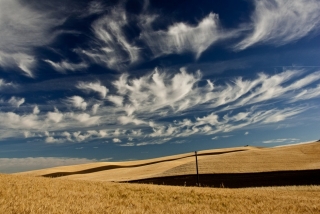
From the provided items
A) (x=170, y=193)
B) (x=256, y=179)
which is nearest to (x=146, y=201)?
(x=170, y=193)

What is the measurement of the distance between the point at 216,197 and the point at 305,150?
6010 cm

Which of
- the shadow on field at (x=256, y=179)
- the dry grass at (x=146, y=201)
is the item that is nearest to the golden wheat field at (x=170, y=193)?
the dry grass at (x=146, y=201)

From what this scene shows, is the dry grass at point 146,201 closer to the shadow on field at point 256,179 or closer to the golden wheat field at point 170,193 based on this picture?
the golden wheat field at point 170,193

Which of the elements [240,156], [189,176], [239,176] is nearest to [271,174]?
[239,176]

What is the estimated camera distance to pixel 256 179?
4488 centimetres

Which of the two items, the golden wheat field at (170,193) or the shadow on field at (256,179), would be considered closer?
the golden wheat field at (170,193)

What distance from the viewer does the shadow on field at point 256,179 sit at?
134 feet

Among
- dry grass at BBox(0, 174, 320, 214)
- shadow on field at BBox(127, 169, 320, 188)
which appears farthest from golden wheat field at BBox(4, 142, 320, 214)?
shadow on field at BBox(127, 169, 320, 188)

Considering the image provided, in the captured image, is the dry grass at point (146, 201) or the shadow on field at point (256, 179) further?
the shadow on field at point (256, 179)

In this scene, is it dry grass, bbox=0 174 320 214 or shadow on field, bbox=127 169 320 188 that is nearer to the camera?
dry grass, bbox=0 174 320 214

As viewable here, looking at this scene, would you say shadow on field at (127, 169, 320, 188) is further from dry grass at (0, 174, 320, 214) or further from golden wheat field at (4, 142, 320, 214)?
dry grass at (0, 174, 320, 214)

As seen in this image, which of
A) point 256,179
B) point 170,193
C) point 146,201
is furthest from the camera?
point 256,179

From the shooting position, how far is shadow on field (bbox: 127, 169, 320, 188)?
134 feet

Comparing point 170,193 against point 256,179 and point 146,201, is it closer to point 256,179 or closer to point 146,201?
point 146,201
